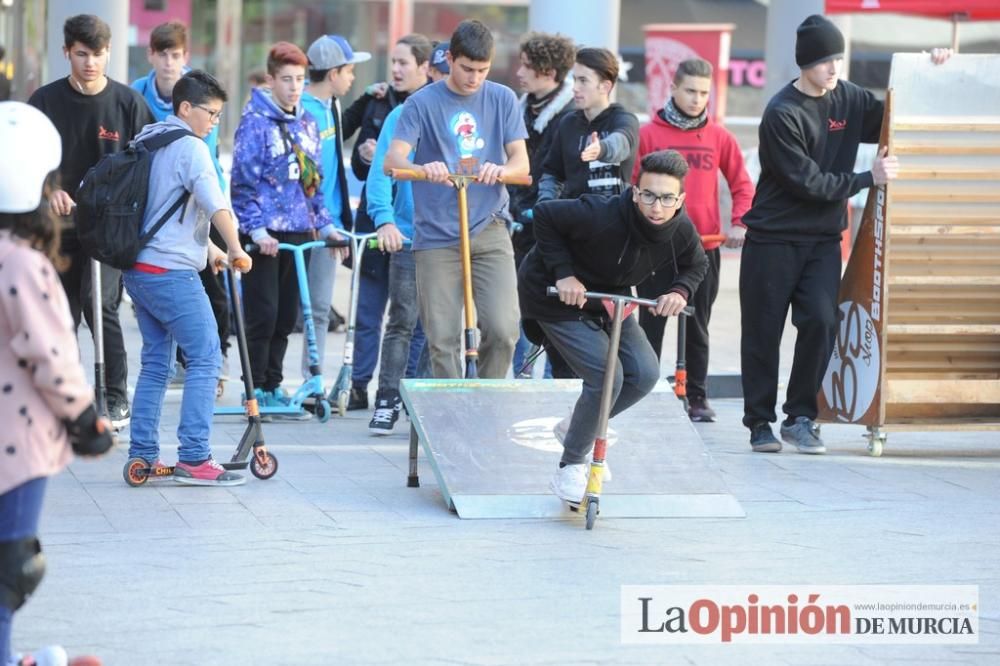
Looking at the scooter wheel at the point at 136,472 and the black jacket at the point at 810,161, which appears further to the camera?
the black jacket at the point at 810,161

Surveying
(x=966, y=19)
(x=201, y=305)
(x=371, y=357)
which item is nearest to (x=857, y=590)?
(x=201, y=305)

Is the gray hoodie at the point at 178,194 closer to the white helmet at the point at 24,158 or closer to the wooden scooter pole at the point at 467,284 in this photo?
the wooden scooter pole at the point at 467,284

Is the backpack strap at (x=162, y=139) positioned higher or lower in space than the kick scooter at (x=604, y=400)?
higher

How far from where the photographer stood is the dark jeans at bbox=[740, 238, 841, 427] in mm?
8383

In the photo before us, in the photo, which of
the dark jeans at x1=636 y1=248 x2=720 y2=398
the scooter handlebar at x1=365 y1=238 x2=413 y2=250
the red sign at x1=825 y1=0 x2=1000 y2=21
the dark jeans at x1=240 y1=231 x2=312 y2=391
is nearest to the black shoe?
the dark jeans at x1=240 y1=231 x2=312 y2=391

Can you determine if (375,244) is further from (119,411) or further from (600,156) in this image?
(119,411)

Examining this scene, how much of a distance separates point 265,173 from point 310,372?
113cm

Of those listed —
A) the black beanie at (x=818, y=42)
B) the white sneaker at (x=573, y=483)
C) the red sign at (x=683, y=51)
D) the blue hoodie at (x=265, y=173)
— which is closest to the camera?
the white sneaker at (x=573, y=483)

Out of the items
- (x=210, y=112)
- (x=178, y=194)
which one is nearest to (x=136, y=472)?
(x=178, y=194)

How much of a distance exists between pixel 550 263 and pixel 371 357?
3149 mm

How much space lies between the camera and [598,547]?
20.5 ft

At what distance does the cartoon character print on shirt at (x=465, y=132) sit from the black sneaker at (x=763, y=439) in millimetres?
2051

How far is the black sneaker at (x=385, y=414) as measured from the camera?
8.80 metres

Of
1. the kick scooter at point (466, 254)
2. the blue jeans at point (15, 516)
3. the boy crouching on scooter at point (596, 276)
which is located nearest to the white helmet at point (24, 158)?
the blue jeans at point (15, 516)
